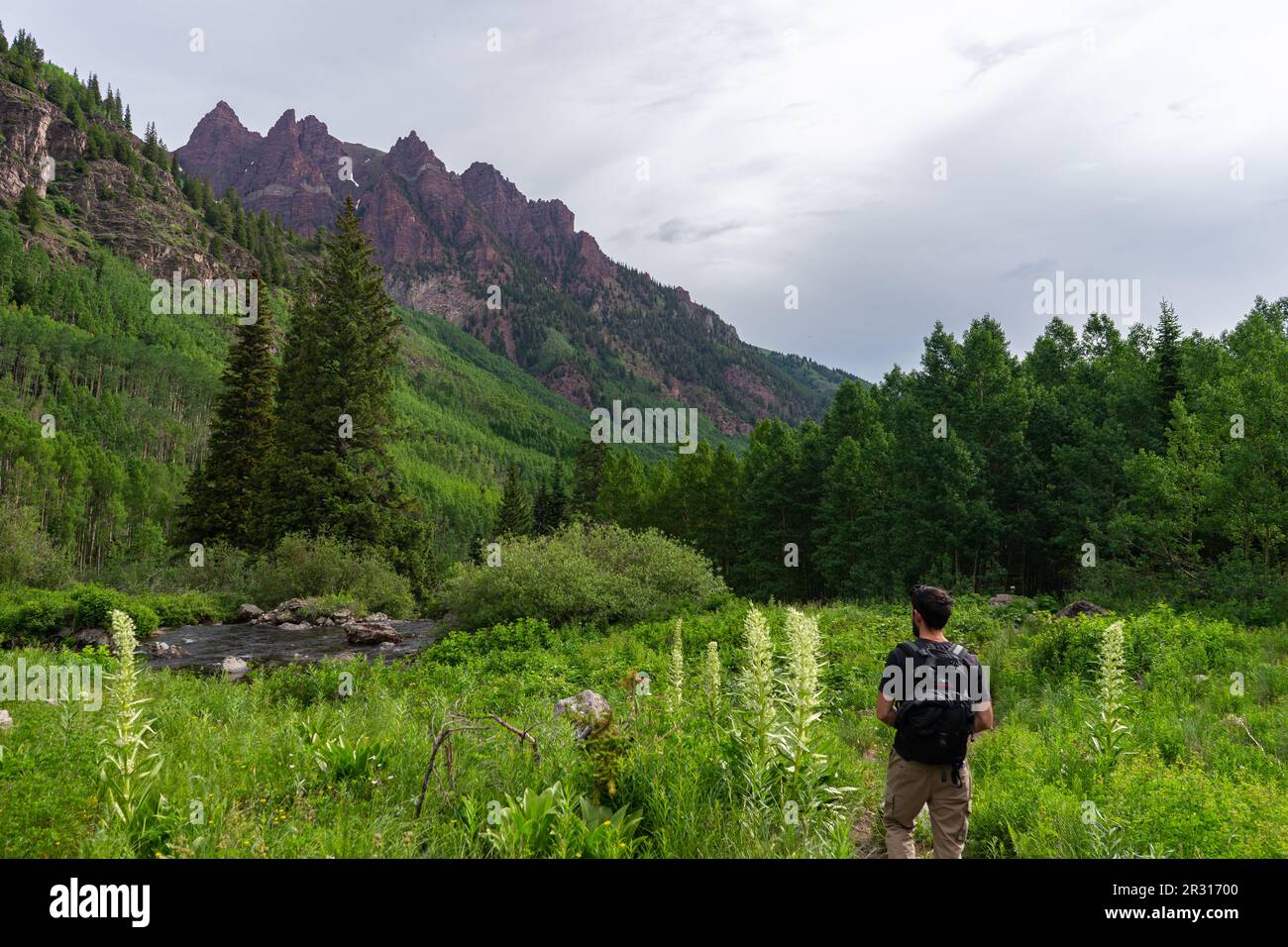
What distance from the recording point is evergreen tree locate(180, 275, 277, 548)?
122 feet

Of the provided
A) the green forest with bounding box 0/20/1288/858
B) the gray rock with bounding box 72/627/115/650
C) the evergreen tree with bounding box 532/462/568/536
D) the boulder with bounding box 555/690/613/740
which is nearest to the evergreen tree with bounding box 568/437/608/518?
the green forest with bounding box 0/20/1288/858

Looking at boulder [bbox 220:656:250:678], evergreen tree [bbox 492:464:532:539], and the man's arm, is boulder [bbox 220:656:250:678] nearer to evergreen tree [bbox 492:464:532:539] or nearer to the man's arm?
the man's arm

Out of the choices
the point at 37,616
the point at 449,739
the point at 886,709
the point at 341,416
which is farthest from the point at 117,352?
the point at 886,709

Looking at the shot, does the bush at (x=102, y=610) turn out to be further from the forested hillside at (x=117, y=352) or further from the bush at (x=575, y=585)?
the forested hillside at (x=117, y=352)

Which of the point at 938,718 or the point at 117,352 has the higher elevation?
the point at 117,352

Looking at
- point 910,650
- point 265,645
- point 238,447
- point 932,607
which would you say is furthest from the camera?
point 238,447

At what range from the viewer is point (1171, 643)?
12266 mm

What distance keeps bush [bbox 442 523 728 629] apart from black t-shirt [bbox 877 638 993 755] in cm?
1770

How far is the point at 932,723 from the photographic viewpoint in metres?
4.31

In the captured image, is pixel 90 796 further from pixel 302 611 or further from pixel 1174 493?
pixel 1174 493

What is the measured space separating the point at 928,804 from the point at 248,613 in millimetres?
29238

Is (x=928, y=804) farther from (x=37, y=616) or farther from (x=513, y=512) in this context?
(x=513, y=512)

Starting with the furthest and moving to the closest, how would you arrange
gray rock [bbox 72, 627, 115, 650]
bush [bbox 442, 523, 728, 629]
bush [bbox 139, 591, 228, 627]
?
bush [bbox 139, 591, 228, 627], bush [bbox 442, 523, 728, 629], gray rock [bbox 72, 627, 115, 650]
